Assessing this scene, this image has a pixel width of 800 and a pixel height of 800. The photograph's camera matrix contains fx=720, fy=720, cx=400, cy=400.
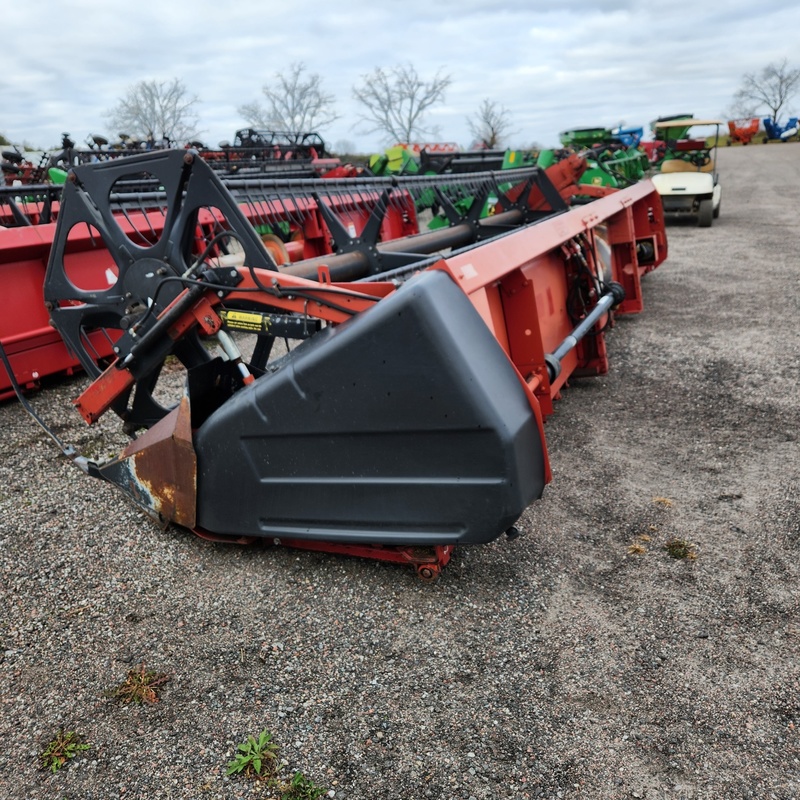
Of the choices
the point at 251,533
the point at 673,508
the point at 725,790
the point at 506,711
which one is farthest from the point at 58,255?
the point at 725,790

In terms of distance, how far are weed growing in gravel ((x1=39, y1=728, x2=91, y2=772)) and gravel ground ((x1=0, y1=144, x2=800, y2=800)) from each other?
3 centimetres

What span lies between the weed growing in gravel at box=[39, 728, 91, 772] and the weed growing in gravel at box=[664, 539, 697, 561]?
2.13 meters

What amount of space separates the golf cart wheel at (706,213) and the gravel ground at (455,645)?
920cm

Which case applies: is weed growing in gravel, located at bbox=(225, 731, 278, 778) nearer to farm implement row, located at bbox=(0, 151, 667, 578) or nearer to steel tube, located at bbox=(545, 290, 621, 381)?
farm implement row, located at bbox=(0, 151, 667, 578)

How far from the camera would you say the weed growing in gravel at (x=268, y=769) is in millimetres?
1849

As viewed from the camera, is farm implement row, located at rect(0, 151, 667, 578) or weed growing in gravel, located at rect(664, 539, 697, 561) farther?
weed growing in gravel, located at rect(664, 539, 697, 561)

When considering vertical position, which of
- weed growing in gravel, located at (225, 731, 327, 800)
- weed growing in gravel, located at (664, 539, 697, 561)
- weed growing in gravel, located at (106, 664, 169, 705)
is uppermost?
weed growing in gravel, located at (106, 664, 169, 705)

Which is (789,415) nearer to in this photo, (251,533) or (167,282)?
(251,533)

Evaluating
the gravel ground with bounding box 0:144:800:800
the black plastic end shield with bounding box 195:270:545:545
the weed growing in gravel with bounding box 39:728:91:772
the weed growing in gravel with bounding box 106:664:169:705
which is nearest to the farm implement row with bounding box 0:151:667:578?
the black plastic end shield with bounding box 195:270:545:545

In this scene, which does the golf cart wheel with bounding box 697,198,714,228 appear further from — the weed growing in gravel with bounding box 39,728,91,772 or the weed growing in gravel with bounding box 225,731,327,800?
the weed growing in gravel with bounding box 39,728,91,772

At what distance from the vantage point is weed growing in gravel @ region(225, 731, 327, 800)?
1849 mm

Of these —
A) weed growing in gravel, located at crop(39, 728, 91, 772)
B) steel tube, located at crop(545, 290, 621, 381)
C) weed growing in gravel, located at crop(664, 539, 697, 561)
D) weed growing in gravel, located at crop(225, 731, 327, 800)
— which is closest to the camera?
weed growing in gravel, located at crop(225, 731, 327, 800)

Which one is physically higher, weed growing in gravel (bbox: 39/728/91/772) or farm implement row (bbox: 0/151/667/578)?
farm implement row (bbox: 0/151/667/578)

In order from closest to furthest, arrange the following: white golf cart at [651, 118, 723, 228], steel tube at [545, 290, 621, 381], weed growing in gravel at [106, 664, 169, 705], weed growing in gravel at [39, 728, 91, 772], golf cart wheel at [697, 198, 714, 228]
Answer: weed growing in gravel at [39, 728, 91, 772] < weed growing in gravel at [106, 664, 169, 705] < steel tube at [545, 290, 621, 381] < golf cart wheel at [697, 198, 714, 228] < white golf cart at [651, 118, 723, 228]
